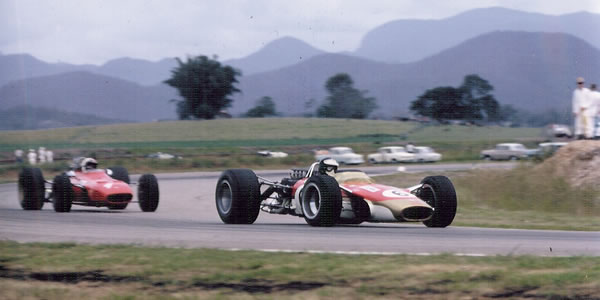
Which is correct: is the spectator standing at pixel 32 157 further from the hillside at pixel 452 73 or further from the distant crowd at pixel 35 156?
the hillside at pixel 452 73

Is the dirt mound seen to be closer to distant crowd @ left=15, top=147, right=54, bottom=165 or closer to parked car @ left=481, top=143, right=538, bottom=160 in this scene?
parked car @ left=481, top=143, right=538, bottom=160

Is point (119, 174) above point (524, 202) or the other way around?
above

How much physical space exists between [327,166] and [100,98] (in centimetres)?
4068

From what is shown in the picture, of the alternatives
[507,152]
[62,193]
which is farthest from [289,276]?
[507,152]

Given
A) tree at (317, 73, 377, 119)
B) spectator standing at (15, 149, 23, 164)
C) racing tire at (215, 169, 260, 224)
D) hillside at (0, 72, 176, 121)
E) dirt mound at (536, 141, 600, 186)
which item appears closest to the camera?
racing tire at (215, 169, 260, 224)

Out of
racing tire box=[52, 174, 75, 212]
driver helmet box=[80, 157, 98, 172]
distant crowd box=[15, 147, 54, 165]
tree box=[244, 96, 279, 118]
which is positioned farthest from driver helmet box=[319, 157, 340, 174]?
tree box=[244, 96, 279, 118]

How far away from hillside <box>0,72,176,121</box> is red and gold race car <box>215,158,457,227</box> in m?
29.0

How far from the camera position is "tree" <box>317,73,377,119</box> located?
41.8m

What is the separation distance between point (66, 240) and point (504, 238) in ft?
20.8

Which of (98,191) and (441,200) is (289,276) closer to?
(441,200)

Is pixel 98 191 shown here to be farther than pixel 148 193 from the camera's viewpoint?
No

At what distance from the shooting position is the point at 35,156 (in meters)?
34.4

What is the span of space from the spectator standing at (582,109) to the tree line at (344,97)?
23888mm

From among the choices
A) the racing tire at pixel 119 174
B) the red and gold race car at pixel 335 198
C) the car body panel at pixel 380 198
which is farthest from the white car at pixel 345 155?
the car body panel at pixel 380 198
